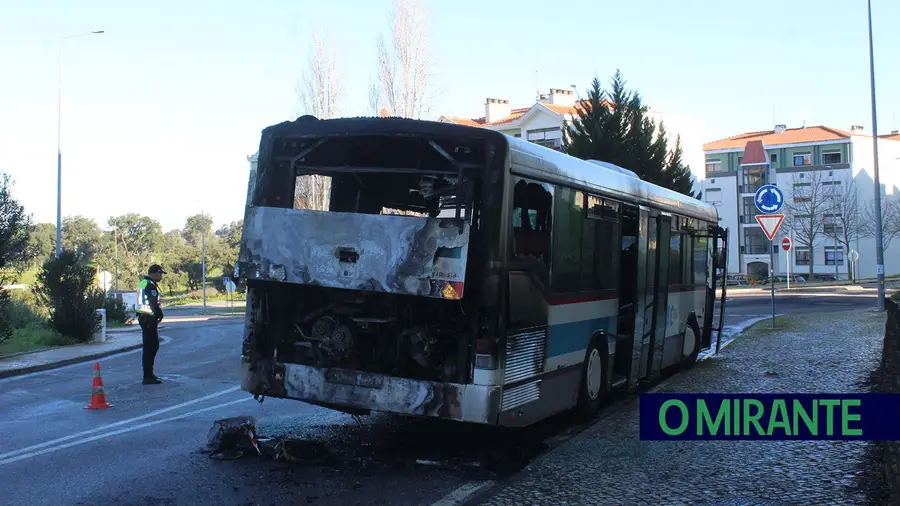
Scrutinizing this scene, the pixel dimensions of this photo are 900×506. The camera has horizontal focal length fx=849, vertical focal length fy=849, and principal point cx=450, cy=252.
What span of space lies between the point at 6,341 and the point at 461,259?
17.8 metres

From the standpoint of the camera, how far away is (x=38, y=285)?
2327 cm

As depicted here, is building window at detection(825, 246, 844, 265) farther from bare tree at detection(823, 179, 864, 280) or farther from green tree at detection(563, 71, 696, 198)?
green tree at detection(563, 71, 696, 198)

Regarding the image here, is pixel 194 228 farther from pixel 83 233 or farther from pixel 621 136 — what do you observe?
pixel 621 136

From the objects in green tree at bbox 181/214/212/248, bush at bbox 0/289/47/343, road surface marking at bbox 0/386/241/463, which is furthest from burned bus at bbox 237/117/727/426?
green tree at bbox 181/214/212/248

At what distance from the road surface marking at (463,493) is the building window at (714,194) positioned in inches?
3230

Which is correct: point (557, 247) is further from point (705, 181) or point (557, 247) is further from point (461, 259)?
point (705, 181)

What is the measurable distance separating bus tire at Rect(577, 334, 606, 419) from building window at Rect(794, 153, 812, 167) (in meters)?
77.8

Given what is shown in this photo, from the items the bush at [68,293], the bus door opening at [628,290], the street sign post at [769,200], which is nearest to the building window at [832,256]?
the street sign post at [769,200]

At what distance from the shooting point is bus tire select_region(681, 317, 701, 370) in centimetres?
1369

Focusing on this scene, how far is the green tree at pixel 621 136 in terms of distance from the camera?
113ft

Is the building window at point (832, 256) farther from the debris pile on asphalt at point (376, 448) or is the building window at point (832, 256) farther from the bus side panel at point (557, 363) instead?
the debris pile on asphalt at point (376, 448)

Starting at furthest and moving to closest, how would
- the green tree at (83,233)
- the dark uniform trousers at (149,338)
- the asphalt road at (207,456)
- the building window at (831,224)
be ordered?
the green tree at (83,233), the building window at (831,224), the dark uniform trousers at (149,338), the asphalt road at (207,456)

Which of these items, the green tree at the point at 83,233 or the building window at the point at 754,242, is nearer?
the building window at the point at 754,242

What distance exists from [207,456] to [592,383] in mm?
4206
